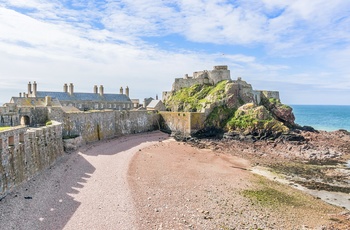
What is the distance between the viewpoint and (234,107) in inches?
1708

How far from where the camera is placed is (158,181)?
1928cm

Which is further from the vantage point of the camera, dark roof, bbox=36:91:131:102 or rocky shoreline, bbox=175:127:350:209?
dark roof, bbox=36:91:131:102

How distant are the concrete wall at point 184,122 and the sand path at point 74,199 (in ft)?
64.2

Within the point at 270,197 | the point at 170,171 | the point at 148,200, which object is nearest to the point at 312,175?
the point at 270,197

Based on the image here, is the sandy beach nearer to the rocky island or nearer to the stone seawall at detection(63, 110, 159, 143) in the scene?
the rocky island

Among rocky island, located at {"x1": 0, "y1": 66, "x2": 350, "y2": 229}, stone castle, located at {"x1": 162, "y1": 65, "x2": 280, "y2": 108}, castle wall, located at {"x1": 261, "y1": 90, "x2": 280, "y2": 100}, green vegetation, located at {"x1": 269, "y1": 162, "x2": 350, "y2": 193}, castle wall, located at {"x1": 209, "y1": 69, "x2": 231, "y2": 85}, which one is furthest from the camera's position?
castle wall, located at {"x1": 261, "y1": 90, "x2": 280, "y2": 100}

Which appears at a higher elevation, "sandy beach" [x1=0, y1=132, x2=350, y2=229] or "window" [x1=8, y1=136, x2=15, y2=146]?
"window" [x1=8, y1=136, x2=15, y2=146]

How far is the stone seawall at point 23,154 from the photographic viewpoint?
14000 mm

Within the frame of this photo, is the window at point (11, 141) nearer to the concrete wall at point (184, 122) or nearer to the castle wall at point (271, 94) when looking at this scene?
the concrete wall at point (184, 122)

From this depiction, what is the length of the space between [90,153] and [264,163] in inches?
707

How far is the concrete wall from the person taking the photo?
41.0m

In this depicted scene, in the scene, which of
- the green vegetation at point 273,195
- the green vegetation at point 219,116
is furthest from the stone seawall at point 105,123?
the green vegetation at point 273,195

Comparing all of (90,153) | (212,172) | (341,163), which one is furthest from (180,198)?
(341,163)

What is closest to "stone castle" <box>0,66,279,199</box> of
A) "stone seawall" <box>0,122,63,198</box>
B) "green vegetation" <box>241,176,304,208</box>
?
"stone seawall" <box>0,122,63,198</box>
